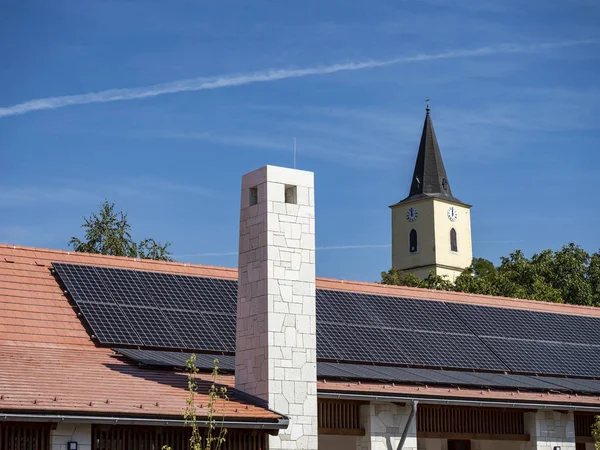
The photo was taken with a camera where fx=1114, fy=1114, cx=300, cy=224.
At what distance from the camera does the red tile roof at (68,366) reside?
1836cm

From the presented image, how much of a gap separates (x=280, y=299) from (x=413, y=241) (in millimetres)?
85430

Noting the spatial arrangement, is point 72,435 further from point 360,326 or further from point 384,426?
point 360,326

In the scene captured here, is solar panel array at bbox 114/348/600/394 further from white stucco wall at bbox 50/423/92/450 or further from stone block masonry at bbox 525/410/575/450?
white stucco wall at bbox 50/423/92/450

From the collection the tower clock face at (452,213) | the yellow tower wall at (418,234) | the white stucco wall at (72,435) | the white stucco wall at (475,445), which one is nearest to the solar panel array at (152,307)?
the white stucco wall at (72,435)

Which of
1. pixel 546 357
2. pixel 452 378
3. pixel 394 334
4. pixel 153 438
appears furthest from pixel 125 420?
pixel 546 357

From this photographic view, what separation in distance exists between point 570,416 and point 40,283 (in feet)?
41.8

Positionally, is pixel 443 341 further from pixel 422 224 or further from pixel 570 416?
pixel 422 224

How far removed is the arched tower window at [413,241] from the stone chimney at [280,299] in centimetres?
8413

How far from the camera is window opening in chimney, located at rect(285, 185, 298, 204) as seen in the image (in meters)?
21.7

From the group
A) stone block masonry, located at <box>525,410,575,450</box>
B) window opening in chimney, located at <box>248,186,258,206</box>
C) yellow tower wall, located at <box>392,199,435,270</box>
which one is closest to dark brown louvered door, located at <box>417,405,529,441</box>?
stone block masonry, located at <box>525,410,575,450</box>

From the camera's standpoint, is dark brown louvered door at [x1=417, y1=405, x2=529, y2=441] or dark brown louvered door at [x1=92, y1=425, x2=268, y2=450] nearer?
dark brown louvered door at [x1=92, y1=425, x2=268, y2=450]

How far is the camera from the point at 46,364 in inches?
804

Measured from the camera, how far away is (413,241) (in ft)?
346

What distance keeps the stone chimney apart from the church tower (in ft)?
268
